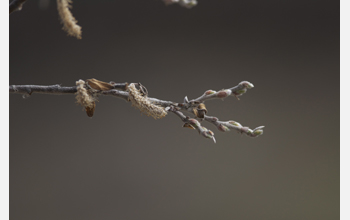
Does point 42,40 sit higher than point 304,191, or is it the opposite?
point 42,40

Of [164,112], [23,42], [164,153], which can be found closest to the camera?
[164,112]

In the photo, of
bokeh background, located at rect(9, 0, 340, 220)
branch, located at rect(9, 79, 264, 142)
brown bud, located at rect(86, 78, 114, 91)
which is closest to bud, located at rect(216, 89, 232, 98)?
branch, located at rect(9, 79, 264, 142)

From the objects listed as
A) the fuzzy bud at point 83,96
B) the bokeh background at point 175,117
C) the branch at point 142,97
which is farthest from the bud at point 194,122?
the bokeh background at point 175,117

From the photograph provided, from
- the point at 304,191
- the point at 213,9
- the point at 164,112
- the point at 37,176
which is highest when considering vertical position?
the point at 213,9

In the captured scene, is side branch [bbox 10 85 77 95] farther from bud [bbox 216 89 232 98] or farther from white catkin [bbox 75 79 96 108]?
bud [bbox 216 89 232 98]

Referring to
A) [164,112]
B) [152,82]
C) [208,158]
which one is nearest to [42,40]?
[152,82]

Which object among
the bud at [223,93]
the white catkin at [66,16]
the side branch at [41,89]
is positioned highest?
the white catkin at [66,16]

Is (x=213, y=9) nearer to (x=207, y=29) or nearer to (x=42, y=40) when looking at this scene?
(x=207, y=29)

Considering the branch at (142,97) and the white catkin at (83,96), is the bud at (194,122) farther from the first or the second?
the white catkin at (83,96)
